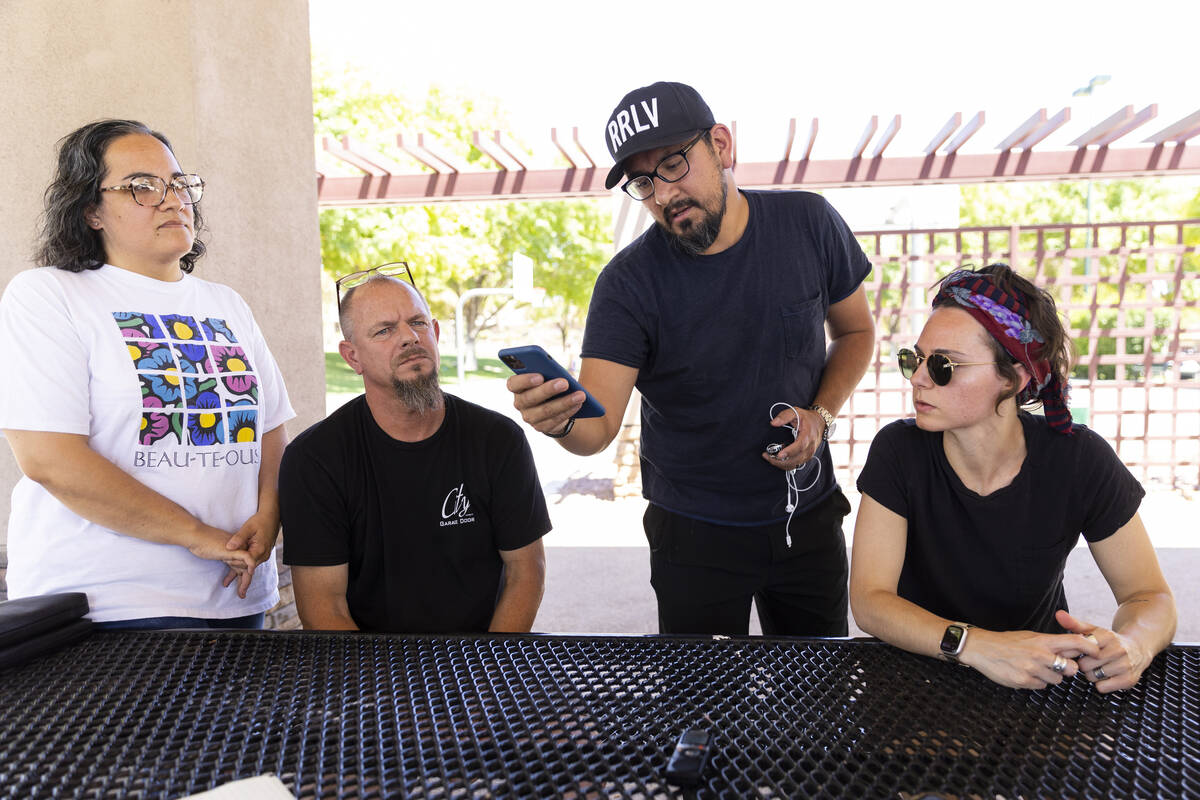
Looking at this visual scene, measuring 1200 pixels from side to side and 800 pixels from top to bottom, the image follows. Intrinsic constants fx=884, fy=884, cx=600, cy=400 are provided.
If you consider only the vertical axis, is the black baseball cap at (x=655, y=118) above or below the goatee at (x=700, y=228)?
above

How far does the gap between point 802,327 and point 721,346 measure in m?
A: 0.23

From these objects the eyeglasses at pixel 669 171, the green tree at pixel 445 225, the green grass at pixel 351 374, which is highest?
the green tree at pixel 445 225

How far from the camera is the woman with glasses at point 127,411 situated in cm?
185

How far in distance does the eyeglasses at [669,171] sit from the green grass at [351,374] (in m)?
12.9

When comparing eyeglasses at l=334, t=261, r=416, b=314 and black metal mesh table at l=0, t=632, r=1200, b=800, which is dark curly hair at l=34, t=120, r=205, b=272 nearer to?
eyeglasses at l=334, t=261, r=416, b=314

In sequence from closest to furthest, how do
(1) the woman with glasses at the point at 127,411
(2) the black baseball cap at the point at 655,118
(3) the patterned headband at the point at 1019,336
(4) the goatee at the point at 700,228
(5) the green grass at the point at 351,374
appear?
(1) the woman with glasses at the point at 127,411 → (3) the patterned headband at the point at 1019,336 → (2) the black baseball cap at the point at 655,118 → (4) the goatee at the point at 700,228 → (5) the green grass at the point at 351,374

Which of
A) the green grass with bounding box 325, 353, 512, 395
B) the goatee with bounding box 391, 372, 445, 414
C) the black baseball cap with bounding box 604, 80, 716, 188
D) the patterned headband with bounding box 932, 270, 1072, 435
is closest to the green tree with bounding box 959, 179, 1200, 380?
the green grass with bounding box 325, 353, 512, 395

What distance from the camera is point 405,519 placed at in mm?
2209

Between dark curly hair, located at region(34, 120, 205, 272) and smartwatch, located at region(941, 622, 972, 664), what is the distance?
192 centimetres

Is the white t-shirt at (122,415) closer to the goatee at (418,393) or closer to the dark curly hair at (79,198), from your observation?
the dark curly hair at (79,198)

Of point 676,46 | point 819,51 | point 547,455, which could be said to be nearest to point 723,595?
point 547,455

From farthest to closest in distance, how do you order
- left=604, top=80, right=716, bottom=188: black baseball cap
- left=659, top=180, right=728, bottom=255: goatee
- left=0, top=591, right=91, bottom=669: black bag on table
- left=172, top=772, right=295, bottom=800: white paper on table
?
left=659, top=180, right=728, bottom=255: goatee, left=604, top=80, right=716, bottom=188: black baseball cap, left=0, top=591, right=91, bottom=669: black bag on table, left=172, top=772, right=295, bottom=800: white paper on table

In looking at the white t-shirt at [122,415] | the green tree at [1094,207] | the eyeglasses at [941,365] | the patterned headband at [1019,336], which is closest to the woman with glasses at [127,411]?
the white t-shirt at [122,415]

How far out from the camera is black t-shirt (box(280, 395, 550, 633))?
2.19m
